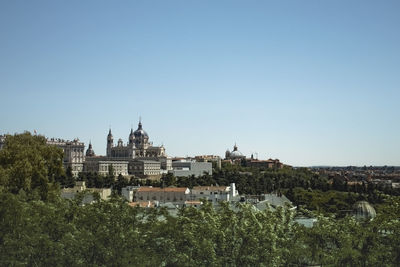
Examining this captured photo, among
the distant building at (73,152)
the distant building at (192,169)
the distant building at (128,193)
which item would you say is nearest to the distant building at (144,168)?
the distant building at (192,169)

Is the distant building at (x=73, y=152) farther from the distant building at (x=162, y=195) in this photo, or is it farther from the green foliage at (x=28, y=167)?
the green foliage at (x=28, y=167)

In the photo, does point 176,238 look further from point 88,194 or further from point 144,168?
point 144,168

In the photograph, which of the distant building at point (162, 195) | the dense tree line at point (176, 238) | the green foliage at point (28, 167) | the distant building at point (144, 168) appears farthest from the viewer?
the distant building at point (144, 168)

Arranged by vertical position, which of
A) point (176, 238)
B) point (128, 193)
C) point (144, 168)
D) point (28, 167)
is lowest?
point (128, 193)

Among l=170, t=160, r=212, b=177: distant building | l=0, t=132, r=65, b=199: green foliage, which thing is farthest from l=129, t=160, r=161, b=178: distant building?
l=0, t=132, r=65, b=199: green foliage

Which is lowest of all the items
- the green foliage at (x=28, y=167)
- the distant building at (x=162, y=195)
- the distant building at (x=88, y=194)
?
the distant building at (x=162, y=195)

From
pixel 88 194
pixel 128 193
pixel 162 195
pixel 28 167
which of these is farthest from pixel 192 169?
pixel 88 194

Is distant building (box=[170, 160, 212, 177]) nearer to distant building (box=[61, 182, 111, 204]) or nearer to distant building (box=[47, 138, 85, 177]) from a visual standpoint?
distant building (box=[47, 138, 85, 177])

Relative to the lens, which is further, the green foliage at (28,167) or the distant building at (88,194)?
the green foliage at (28,167)

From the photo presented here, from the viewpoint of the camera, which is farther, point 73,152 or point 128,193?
point 73,152

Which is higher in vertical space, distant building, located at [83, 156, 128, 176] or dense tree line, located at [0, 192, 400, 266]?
distant building, located at [83, 156, 128, 176]

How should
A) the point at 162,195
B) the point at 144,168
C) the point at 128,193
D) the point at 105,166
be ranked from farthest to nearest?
the point at 144,168 < the point at 105,166 < the point at 162,195 < the point at 128,193

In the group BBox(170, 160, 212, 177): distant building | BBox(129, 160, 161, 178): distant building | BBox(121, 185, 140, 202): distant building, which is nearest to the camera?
BBox(121, 185, 140, 202): distant building

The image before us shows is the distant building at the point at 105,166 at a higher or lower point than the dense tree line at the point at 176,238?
higher
